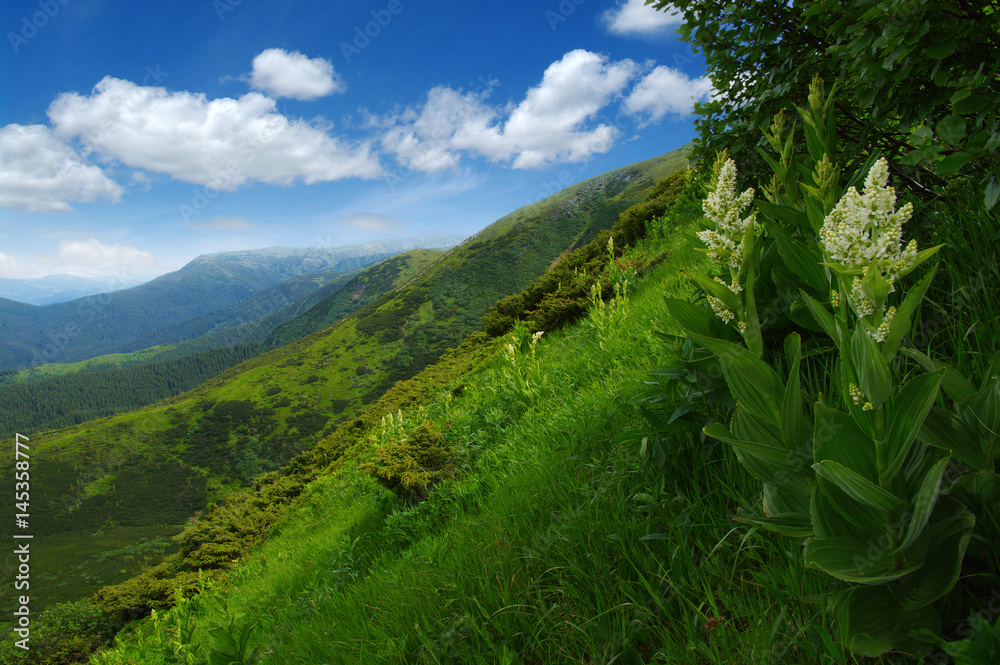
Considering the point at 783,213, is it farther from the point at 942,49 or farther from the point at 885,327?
the point at 885,327

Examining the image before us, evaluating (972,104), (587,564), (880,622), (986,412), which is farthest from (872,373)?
(972,104)

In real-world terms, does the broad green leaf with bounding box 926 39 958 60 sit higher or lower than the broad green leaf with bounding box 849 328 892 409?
higher

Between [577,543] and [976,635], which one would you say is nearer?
[976,635]

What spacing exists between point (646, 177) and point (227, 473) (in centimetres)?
18741

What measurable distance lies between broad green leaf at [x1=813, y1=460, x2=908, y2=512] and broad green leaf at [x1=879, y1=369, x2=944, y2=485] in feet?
0.16

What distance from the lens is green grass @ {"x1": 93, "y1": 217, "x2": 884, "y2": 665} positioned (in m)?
1.51

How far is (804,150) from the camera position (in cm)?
275

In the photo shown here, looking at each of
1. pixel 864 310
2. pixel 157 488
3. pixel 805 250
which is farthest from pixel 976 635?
pixel 157 488

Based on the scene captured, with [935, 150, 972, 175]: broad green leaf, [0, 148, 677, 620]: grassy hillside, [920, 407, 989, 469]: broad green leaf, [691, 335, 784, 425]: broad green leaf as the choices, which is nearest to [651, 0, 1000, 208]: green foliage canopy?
[935, 150, 972, 175]: broad green leaf

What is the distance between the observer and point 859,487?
Answer: 1.11 m

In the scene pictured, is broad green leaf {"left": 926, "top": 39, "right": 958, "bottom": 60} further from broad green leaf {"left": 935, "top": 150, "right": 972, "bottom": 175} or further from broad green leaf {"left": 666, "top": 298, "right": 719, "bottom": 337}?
broad green leaf {"left": 666, "top": 298, "right": 719, "bottom": 337}

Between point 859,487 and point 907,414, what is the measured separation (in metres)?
0.23

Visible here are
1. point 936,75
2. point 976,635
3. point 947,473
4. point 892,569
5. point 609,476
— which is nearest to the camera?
point 976,635

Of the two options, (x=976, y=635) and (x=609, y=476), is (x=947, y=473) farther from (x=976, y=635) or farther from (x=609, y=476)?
(x=609, y=476)
